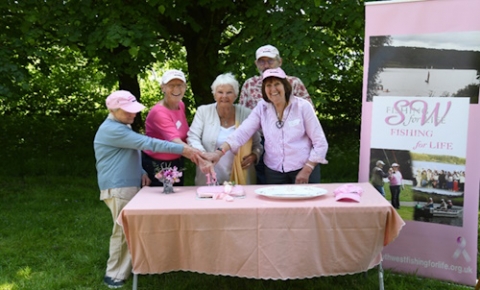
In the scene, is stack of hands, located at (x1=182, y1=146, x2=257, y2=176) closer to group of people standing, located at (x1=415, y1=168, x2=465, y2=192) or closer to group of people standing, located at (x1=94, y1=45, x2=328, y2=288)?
group of people standing, located at (x1=94, y1=45, x2=328, y2=288)

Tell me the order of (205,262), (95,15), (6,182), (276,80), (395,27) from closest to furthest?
(205,262), (276,80), (395,27), (95,15), (6,182)

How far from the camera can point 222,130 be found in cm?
364

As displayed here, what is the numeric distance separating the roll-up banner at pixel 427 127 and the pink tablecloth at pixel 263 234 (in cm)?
84

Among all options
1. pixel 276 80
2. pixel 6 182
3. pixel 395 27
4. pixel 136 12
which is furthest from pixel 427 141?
pixel 6 182

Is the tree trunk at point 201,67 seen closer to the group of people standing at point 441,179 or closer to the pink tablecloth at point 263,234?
the group of people standing at point 441,179

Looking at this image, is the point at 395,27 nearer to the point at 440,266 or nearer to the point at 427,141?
the point at 427,141

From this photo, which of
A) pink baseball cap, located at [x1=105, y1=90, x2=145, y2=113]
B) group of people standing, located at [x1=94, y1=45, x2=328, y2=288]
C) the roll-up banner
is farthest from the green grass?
pink baseball cap, located at [x1=105, y1=90, x2=145, y2=113]

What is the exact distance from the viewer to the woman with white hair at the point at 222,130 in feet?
11.7

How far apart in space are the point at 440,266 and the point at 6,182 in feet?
17.6

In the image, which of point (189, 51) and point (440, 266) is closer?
point (440, 266)

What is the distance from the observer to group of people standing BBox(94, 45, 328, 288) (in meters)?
3.33

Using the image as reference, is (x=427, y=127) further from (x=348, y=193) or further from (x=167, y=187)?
(x=167, y=187)

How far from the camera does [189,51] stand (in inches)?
278

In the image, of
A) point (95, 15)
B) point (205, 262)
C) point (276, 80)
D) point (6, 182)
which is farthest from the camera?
point (6, 182)
